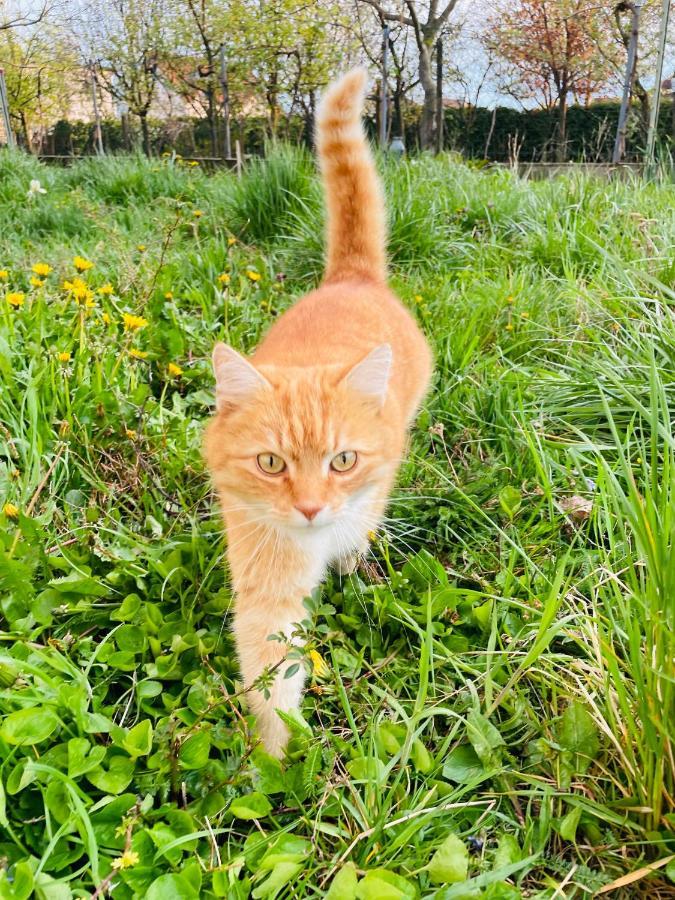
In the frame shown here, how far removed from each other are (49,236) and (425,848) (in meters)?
4.40

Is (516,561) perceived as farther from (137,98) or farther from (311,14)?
(137,98)

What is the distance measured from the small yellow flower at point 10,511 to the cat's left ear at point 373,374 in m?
0.80

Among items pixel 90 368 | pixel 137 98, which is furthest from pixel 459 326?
pixel 137 98

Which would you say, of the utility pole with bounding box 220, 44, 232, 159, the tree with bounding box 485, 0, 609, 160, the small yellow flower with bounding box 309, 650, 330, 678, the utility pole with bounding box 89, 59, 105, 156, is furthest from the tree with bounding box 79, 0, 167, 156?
the small yellow flower with bounding box 309, 650, 330, 678

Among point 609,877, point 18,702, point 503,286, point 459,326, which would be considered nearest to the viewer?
point 609,877

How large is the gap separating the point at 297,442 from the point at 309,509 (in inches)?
6.5

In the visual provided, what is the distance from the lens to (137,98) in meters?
6.43

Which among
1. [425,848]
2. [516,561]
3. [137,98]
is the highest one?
[137,98]

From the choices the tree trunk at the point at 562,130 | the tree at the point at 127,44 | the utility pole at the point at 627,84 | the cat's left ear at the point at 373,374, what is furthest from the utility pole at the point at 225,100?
the cat's left ear at the point at 373,374

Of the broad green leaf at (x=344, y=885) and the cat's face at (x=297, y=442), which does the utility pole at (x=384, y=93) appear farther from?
the broad green leaf at (x=344, y=885)

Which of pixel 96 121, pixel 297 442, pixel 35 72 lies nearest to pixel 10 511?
pixel 297 442

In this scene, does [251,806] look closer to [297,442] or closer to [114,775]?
[114,775]

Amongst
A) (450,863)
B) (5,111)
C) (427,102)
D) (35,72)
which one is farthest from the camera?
(427,102)

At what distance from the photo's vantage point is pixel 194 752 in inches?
43.2
